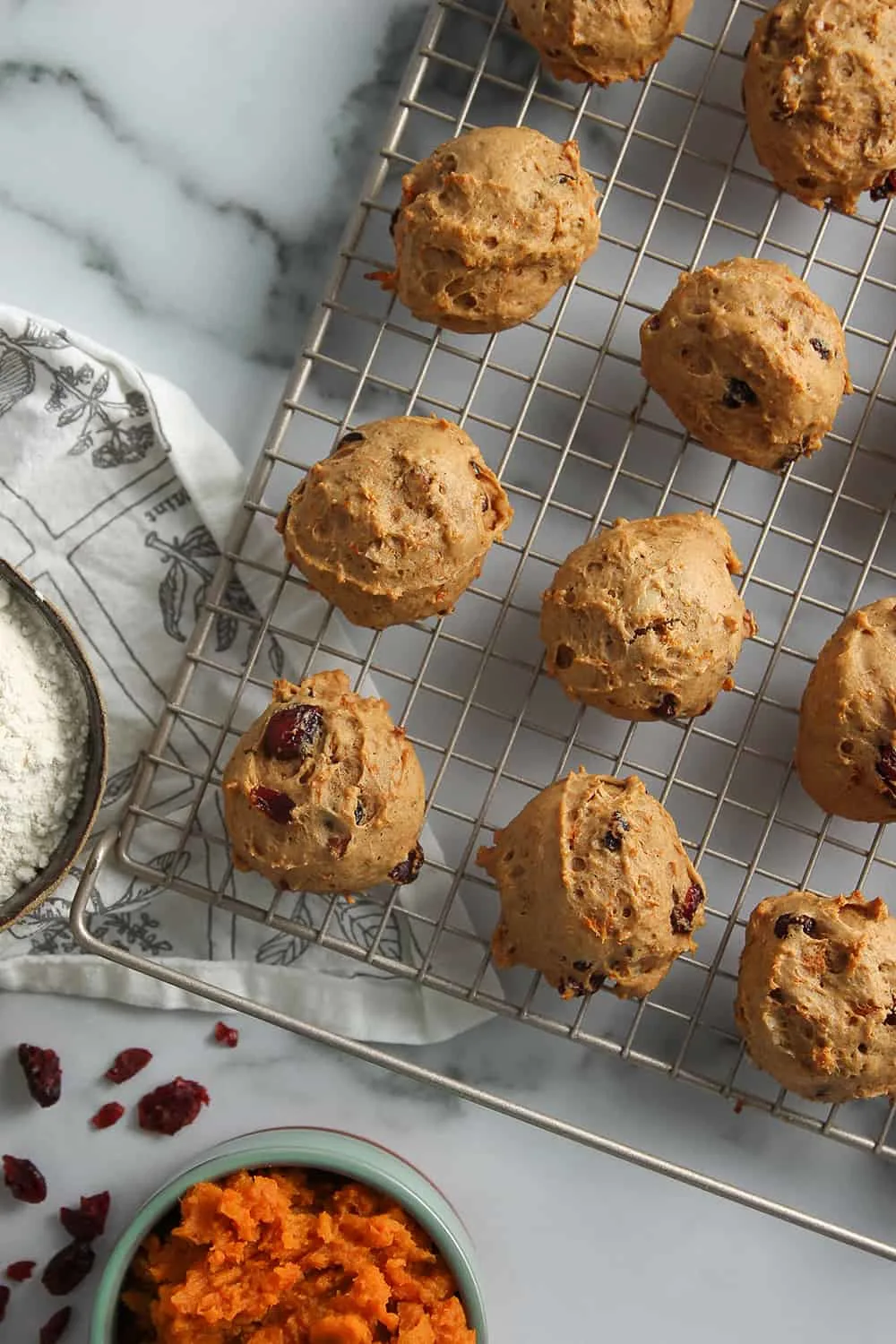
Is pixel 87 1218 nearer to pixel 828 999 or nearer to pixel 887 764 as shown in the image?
pixel 828 999

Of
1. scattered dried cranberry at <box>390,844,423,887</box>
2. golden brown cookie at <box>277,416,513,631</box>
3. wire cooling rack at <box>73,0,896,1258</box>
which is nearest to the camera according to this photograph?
golden brown cookie at <box>277,416,513,631</box>

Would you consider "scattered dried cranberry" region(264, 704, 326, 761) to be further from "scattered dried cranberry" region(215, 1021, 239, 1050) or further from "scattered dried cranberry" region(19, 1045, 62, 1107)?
"scattered dried cranberry" region(19, 1045, 62, 1107)

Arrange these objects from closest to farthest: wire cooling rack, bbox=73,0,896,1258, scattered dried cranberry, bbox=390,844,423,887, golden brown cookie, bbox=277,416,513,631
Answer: golden brown cookie, bbox=277,416,513,631
scattered dried cranberry, bbox=390,844,423,887
wire cooling rack, bbox=73,0,896,1258

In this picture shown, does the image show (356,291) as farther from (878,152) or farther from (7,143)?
(878,152)

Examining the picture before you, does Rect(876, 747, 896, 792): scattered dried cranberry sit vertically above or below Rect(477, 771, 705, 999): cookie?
above

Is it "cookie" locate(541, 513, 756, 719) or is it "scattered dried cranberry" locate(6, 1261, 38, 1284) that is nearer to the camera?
"cookie" locate(541, 513, 756, 719)

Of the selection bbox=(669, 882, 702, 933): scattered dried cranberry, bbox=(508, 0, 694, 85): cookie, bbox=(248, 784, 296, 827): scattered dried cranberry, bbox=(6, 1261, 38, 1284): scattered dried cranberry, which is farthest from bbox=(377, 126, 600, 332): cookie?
bbox=(6, 1261, 38, 1284): scattered dried cranberry

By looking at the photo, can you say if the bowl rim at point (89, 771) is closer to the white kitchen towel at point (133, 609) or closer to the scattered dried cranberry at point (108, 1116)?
the white kitchen towel at point (133, 609)

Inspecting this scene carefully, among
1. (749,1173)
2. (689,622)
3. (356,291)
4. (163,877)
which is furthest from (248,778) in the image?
(749,1173)
